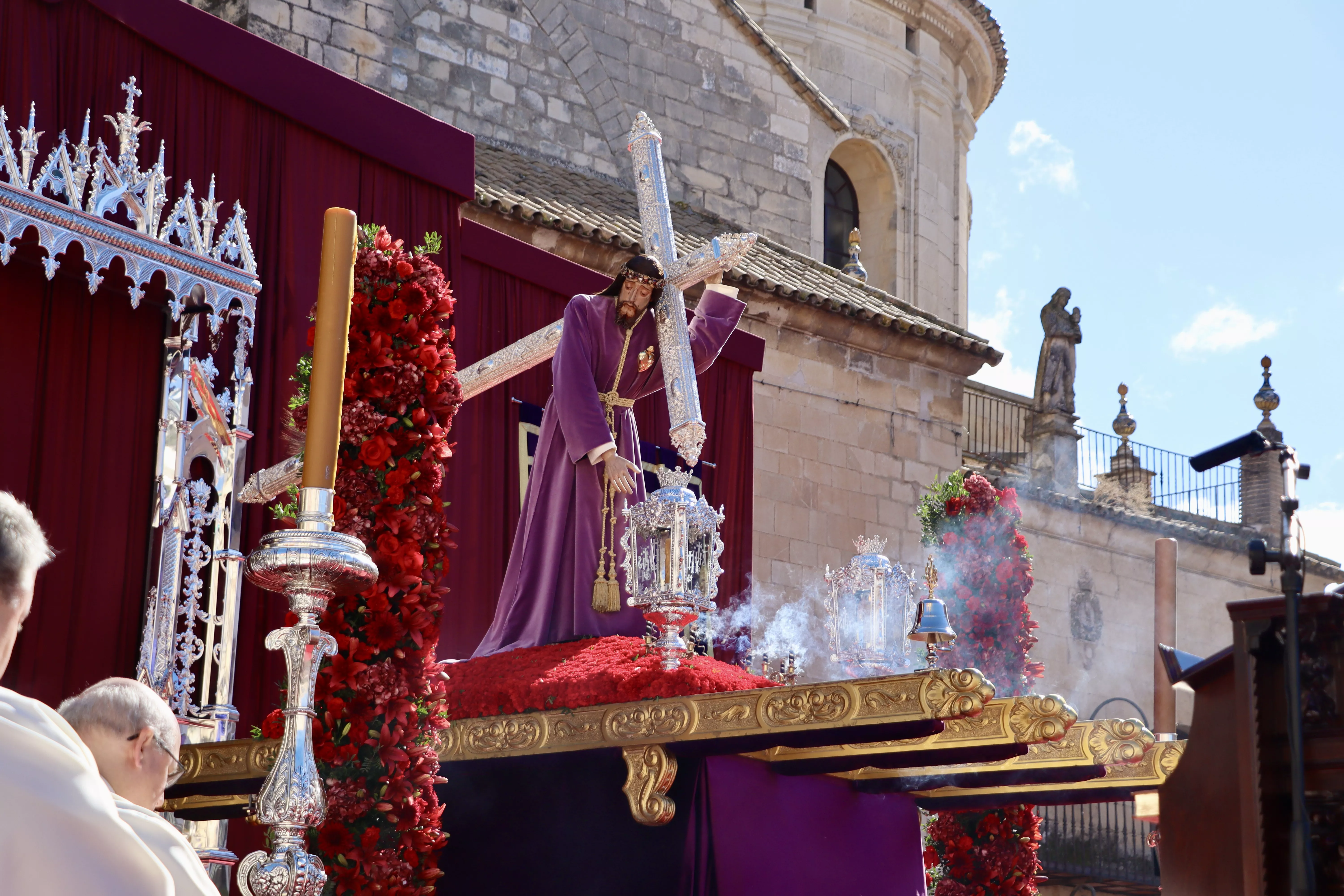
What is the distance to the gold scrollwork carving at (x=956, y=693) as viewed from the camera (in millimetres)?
5547

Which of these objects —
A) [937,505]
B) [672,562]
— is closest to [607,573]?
[672,562]

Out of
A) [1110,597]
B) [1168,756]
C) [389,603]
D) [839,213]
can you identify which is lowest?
[1168,756]

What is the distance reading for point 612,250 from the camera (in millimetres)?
13125

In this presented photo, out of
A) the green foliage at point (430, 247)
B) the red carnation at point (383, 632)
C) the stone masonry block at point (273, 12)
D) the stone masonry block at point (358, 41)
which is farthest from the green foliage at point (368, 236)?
the stone masonry block at point (358, 41)

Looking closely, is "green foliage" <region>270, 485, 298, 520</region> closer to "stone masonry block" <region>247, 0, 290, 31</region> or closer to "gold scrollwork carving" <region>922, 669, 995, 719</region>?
"gold scrollwork carving" <region>922, 669, 995, 719</region>

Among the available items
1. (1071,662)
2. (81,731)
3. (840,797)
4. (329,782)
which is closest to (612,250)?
(840,797)

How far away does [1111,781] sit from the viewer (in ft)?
A: 23.8

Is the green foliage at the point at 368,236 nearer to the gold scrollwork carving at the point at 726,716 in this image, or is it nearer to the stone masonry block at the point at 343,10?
the gold scrollwork carving at the point at 726,716

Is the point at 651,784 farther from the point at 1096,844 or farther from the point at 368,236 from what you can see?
the point at 1096,844

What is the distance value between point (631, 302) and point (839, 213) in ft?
60.1

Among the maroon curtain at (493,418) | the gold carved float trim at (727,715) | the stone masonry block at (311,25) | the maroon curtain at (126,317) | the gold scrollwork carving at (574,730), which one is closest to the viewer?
the gold carved float trim at (727,715)

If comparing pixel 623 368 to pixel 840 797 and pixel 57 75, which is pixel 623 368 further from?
pixel 57 75

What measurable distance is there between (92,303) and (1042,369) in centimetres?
1987

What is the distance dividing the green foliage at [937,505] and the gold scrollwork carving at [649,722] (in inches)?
173
